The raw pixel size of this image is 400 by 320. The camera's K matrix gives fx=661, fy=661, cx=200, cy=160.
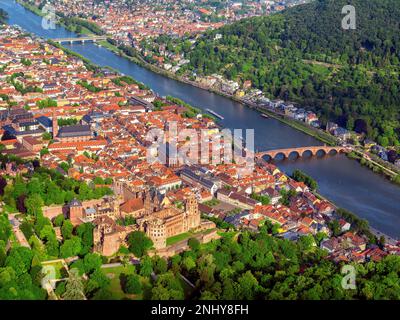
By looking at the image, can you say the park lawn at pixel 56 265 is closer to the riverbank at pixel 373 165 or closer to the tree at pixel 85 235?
the tree at pixel 85 235

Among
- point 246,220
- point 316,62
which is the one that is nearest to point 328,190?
point 246,220

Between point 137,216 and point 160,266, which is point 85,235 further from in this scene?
point 160,266

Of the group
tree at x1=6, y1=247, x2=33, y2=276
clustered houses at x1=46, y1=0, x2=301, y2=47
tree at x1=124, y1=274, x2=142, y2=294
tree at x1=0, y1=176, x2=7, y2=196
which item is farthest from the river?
tree at x1=6, y1=247, x2=33, y2=276

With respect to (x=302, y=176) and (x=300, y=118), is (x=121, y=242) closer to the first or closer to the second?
(x=302, y=176)

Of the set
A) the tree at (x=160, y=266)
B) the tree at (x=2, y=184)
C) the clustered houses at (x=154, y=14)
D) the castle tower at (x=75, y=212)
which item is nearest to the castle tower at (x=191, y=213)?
the tree at (x=160, y=266)

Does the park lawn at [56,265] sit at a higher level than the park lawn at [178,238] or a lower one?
higher

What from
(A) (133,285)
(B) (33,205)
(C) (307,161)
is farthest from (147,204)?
(C) (307,161)

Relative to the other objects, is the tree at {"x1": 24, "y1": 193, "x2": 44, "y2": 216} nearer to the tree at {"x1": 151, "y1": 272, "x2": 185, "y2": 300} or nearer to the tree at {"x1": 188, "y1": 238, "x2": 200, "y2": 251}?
the tree at {"x1": 188, "y1": 238, "x2": 200, "y2": 251}
